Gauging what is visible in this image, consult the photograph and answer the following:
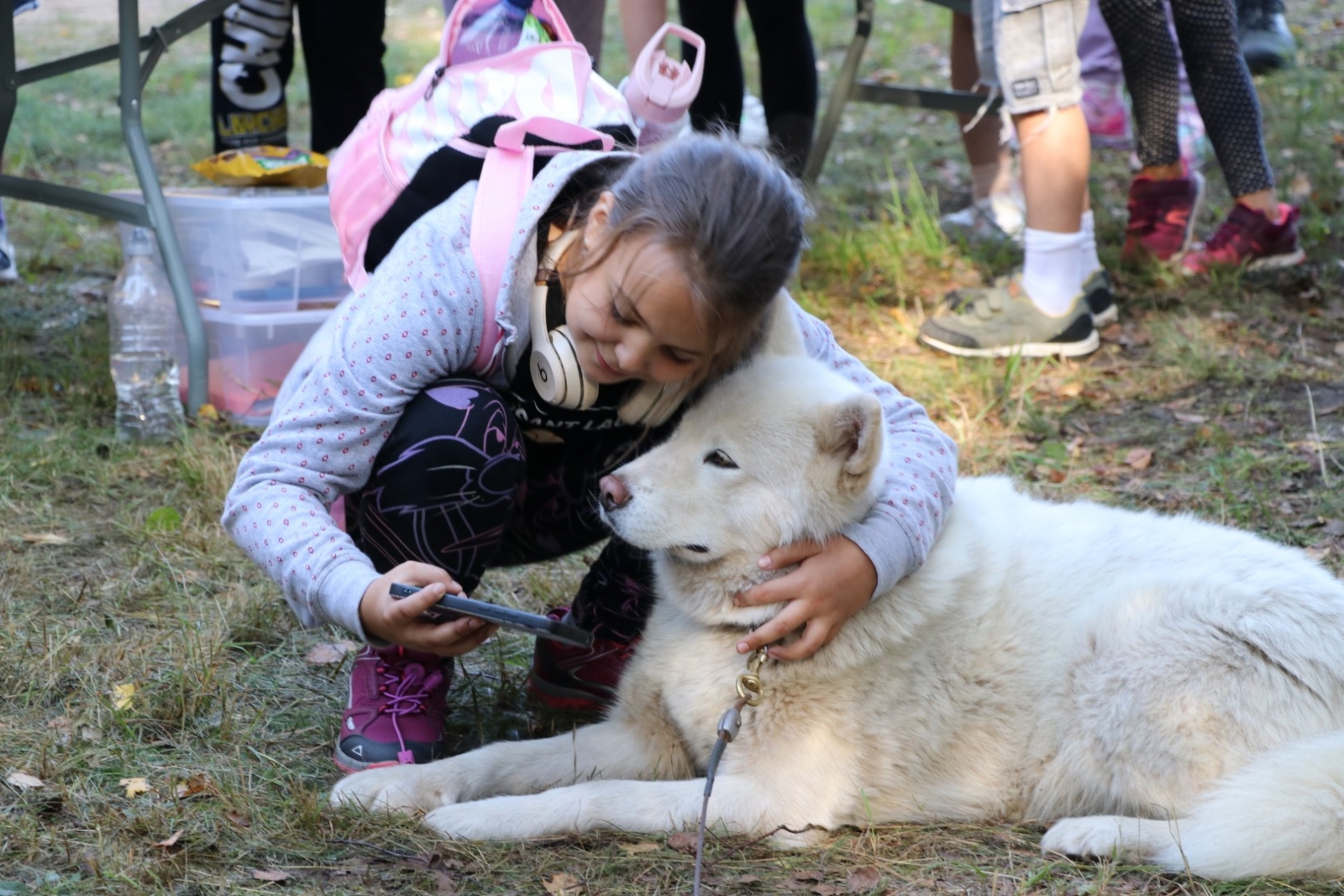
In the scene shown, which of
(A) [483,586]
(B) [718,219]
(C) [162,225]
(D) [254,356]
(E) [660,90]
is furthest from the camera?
(D) [254,356]

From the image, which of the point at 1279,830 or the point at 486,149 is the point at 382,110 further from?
the point at 1279,830

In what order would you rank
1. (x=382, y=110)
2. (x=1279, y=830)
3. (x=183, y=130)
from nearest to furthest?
(x=1279, y=830)
(x=382, y=110)
(x=183, y=130)

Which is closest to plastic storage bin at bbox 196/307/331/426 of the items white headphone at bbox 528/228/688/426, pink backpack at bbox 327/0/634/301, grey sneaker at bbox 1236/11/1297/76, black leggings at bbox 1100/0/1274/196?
pink backpack at bbox 327/0/634/301

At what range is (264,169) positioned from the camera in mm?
3662

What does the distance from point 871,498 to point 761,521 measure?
0.19 m

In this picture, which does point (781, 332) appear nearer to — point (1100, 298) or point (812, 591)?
point (812, 591)

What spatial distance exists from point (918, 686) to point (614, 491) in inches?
24.1

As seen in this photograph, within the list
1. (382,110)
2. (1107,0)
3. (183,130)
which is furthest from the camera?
(183,130)

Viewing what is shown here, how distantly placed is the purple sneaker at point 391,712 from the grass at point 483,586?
0.08 m

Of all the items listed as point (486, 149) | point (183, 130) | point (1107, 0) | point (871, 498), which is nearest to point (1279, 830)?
point (871, 498)

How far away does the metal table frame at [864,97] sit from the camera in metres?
5.09

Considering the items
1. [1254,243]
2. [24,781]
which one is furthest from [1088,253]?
[24,781]

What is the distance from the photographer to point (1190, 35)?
4.52m

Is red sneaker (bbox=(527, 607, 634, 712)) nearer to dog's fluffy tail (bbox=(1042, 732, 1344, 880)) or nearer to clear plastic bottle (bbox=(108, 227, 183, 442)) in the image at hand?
dog's fluffy tail (bbox=(1042, 732, 1344, 880))
